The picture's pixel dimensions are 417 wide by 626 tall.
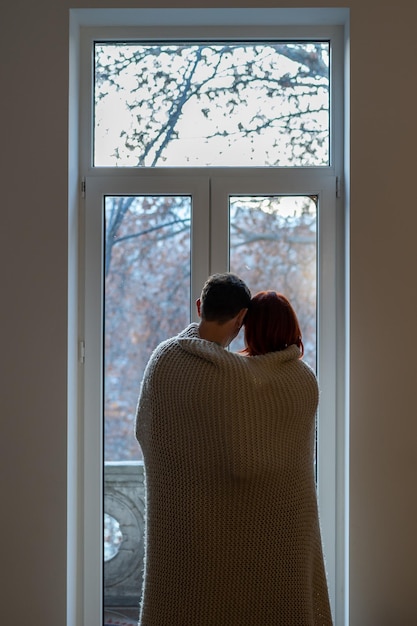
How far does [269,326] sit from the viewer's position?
2076 mm

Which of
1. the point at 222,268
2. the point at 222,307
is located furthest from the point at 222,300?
the point at 222,268

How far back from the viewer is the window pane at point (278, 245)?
2.76 meters

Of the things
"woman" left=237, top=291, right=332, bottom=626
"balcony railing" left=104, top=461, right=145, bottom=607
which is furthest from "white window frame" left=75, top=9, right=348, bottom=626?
"woman" left=237, top=291, right=332, bottom=626

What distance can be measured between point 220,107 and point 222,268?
0.58m

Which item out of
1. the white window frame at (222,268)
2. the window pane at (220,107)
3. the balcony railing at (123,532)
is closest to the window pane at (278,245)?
the white window frame at (222,268)

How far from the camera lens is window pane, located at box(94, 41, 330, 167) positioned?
279cm

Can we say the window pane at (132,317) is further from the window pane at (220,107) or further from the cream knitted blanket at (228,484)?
the cream knitted blanket at (228,484)

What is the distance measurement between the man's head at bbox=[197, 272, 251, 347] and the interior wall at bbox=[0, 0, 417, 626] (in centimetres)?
69

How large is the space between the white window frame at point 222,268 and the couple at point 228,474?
69 cm

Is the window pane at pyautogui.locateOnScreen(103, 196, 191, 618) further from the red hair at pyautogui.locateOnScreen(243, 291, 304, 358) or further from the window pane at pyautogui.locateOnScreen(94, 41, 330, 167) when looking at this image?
the red hair at pyautogui.locateOnScreen(243, 291, 304, 358)
